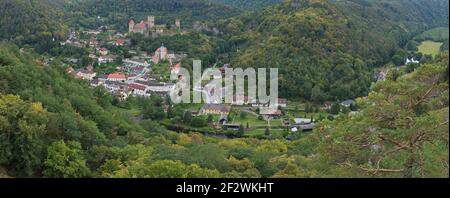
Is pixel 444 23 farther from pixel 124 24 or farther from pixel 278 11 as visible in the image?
pixel 124 24

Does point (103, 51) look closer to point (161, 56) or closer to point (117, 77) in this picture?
point (161, 56)

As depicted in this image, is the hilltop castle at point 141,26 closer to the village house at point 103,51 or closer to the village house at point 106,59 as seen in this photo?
the village house at point 103,51

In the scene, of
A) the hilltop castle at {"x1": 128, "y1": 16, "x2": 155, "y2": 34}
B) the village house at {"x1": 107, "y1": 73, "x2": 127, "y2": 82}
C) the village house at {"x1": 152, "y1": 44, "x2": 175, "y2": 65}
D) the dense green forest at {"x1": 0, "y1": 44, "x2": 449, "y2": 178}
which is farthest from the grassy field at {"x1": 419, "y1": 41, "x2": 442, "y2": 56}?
the dense green forest at {"x1": 0, "y1": 44, "x2": 449, "y2": 178}

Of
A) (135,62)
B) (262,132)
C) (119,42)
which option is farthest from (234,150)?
(119,42)

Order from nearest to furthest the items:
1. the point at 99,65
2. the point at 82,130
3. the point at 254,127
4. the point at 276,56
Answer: the point at 82,130, the point at 254,127, the point at 276,56, the point at 99,65

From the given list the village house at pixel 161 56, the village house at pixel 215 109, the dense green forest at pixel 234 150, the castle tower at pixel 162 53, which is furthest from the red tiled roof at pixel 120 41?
the dense green forest at pixel 234 150
